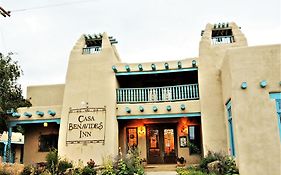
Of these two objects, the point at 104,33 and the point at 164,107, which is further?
the point at 104,33

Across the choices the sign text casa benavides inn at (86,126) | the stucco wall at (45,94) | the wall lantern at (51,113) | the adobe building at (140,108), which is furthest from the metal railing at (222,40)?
the stucco wall at (45,94)

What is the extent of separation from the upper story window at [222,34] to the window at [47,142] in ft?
34.0

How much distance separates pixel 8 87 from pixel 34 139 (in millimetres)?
3362

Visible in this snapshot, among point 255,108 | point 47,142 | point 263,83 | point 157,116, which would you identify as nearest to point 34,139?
point 47,142

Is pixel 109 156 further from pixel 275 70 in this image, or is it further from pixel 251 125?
pixel 275 70

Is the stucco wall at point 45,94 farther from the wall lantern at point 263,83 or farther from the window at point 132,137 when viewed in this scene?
the wall lantern at point 263,83

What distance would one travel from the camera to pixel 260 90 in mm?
10992

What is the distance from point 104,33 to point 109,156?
6.57 metres

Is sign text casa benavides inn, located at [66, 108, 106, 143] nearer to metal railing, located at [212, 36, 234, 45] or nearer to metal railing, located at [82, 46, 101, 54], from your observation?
metal railing, located at [82, 46, 101, 54]

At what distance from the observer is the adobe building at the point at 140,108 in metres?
14.6

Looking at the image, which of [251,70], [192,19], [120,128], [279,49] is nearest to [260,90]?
[251,70]

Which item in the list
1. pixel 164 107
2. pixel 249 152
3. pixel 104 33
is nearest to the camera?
pixel 249 152

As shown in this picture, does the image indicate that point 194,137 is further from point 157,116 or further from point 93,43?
point 93,43

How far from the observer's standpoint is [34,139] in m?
17.7
